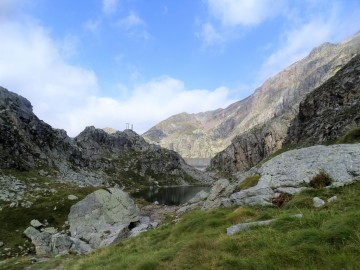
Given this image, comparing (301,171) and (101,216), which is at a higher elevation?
(301,171)

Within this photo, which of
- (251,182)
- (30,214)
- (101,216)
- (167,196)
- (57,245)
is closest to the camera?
(251,182)

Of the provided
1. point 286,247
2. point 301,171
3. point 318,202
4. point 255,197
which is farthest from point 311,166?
point 286,247

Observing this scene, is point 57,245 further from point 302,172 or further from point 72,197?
point 302,172

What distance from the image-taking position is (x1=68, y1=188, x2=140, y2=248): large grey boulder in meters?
46.5

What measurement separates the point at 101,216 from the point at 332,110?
8521cm

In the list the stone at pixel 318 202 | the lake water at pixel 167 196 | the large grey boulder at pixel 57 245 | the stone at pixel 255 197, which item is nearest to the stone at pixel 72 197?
the large grey boulder at pixel 57 245

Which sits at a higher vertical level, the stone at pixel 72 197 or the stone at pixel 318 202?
the stone at pixel 72 197

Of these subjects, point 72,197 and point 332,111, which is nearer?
point 72,197

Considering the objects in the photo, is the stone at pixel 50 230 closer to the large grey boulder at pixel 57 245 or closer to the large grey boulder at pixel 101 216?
the large grey boulder at pixel 101 216

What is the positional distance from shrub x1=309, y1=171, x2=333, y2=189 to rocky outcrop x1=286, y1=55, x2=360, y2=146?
60627mm

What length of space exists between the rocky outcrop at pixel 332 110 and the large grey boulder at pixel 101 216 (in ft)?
174

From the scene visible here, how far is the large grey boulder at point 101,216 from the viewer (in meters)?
46.5

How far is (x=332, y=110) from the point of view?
356 feet

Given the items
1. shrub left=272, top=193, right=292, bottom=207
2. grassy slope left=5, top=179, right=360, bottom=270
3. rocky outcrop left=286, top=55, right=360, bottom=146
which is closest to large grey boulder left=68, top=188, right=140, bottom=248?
shrub left=272, top=193, right=292, bottom=207
